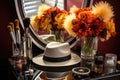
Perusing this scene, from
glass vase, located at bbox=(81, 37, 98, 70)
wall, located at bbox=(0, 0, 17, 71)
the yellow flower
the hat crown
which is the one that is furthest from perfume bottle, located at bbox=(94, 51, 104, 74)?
wall, located at bbox=(0, 0, 17, 71)

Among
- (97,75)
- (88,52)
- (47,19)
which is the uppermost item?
(47,19)

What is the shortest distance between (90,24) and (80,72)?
0.27 meters

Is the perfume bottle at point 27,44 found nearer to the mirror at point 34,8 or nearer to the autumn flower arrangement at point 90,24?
the mirror at point 34,8

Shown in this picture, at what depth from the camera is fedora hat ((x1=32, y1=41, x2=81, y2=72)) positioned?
4.16 feet

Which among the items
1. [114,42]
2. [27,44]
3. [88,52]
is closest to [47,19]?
[27,44]

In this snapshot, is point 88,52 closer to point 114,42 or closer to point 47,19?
point 47,19

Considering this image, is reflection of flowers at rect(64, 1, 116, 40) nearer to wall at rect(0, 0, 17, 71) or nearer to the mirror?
the mirror

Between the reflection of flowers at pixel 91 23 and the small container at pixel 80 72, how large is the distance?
0.62 ft

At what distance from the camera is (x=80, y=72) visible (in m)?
1.26

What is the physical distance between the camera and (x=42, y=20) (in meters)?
1.41

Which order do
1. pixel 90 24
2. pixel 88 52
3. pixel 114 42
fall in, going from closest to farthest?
pixel 90 24 → pixel 88 52 → pixel 114 42

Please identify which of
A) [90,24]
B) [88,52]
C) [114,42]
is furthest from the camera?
[114,42]

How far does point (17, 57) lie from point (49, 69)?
195mm

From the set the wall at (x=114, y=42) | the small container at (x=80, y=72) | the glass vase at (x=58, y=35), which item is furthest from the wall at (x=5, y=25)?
the wall at (x=114, y=42)
